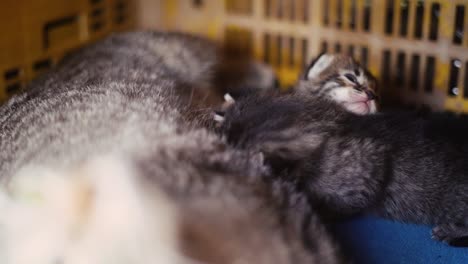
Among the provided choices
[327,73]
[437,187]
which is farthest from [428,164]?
[327,73]

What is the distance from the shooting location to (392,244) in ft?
4.77

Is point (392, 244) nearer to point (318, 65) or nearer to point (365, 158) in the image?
point (365, 158)

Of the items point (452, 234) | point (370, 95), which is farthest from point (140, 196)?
point (370, 95)

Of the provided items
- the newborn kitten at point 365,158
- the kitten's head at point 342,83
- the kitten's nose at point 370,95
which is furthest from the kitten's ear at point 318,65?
the newborn kitten at point 365,158

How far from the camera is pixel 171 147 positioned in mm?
1095

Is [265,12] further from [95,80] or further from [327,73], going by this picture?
[95,80]

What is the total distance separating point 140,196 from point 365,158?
71 centimetres

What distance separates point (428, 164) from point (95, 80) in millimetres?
922

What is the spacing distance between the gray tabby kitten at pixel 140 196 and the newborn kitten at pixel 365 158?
21cm

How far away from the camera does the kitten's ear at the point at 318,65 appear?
186cm

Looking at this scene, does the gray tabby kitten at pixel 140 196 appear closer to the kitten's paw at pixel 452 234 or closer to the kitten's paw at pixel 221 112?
the kitten's paw at pixel 221 112

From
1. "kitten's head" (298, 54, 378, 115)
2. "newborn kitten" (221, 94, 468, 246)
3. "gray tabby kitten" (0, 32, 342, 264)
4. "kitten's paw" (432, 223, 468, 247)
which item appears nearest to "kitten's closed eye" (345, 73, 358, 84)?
"kitten's head" (298, 54, 378, 115)

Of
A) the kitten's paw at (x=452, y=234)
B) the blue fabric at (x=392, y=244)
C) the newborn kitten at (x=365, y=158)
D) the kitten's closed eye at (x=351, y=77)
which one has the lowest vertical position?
the blue fabric at (x=392, y=244)

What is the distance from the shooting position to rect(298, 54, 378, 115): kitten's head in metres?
1.72
